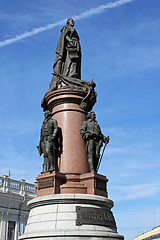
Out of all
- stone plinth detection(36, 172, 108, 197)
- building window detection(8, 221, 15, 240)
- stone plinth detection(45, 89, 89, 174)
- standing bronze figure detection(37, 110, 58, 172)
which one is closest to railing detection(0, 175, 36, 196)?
building window detection(8, 221, 15, 240)

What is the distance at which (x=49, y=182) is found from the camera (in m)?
9.33

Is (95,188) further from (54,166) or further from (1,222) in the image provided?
(1,222)

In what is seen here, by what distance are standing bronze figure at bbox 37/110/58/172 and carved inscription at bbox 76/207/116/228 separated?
1.84 m

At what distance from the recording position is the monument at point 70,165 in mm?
8375

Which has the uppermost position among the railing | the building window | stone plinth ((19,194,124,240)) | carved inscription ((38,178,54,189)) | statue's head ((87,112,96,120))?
the railing

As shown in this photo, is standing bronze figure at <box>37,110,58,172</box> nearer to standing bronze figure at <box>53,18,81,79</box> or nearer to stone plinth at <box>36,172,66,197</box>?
stone plinth at <box>36,172,66,197</box>

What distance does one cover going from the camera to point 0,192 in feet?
89.6

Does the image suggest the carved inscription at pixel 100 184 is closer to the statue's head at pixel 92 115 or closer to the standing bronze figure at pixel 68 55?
the statue's head at pixel 92 115

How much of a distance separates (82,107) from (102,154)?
1945mm

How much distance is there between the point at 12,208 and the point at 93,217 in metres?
21.8

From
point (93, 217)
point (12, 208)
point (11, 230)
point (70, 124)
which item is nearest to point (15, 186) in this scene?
point (12, 208)

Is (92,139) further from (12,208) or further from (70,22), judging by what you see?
(12,208)

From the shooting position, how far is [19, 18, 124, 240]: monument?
8.38 m

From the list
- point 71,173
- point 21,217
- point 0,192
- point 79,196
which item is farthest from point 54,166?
point 21,217
